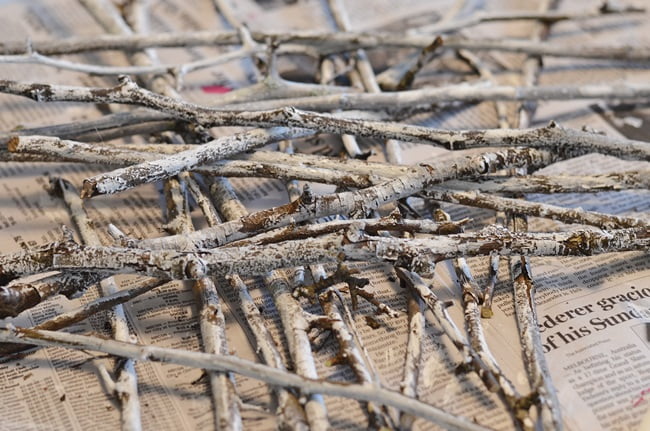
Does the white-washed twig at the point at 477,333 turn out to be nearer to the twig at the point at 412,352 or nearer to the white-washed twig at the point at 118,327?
Answer: the twig at the point at 412,352

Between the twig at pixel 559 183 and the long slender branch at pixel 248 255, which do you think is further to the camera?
the twig at pixel 559 183

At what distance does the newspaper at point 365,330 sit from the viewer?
2.50 feet

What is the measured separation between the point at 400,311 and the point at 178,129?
413mm

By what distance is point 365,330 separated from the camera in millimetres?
851

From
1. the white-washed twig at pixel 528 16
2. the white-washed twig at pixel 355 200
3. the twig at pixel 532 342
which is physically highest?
the white-washed twig at pixel 528 16

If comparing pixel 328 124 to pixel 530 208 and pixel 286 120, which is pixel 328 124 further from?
pixel 530 208

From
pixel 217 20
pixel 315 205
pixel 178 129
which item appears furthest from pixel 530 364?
pixel 217 20

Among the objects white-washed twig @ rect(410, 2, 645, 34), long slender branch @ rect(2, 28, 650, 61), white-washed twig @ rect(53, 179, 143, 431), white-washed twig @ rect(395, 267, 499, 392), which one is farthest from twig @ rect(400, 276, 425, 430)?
white-washed twig @ rect(410, 2, 645, 34)

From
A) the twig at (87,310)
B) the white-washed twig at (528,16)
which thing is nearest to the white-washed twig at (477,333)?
the twig at (87,310)

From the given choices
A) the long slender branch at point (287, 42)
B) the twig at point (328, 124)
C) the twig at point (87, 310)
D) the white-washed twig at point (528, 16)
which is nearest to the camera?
the twig at point (87, 310)

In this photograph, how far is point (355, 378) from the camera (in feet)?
2.54

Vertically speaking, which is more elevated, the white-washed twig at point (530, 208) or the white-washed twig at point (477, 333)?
the white-washed twig at point (530, 208)

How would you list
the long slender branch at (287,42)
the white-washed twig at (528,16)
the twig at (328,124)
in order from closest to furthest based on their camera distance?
the twig at (328,124) < the long slender branch at (287,42) < the white-washed twig at (528,16)

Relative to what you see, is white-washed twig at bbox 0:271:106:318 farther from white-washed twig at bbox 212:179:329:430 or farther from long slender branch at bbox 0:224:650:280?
white-washed twig at bbox 212:179:329:430
